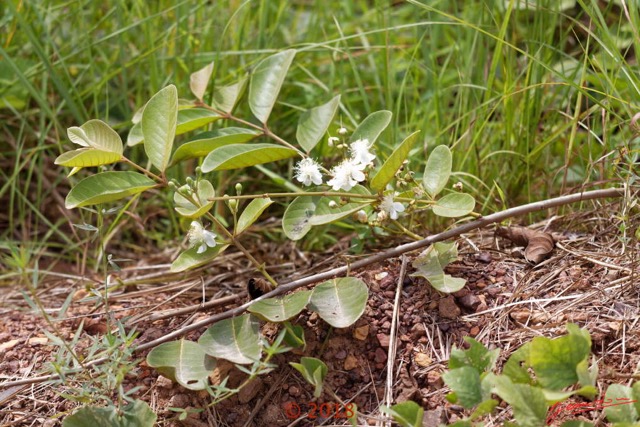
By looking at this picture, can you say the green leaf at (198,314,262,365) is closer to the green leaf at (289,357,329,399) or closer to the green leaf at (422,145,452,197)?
the green leaf at (289,357,329,399)

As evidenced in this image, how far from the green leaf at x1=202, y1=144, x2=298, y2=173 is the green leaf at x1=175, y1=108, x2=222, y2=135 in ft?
0.60

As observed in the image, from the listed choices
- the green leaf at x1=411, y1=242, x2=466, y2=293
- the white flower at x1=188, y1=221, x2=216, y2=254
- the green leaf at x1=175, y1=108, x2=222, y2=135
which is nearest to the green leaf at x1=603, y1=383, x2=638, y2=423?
the green leaf at x1=411, y1=242, x2=466, y2=293

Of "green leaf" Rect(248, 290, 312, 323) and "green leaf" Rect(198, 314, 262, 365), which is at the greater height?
"green leaf" Rect(248, 290, 312, 323)

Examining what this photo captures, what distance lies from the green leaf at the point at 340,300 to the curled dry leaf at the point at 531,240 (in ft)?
1.33

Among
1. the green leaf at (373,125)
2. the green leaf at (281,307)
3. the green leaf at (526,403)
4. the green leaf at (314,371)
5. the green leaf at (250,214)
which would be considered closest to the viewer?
the green leaf at (526,403)

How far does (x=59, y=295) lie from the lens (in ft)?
6.31

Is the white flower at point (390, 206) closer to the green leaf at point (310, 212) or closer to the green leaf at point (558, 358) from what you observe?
the green leaf at point (310, 212)

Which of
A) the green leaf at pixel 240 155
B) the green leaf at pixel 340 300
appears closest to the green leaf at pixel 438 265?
the green leaf at pixel 340 300

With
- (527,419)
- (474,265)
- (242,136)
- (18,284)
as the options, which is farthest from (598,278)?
(18,284)

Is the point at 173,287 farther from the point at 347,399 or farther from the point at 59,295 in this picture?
the point at 347,399

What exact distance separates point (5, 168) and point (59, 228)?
0.25m

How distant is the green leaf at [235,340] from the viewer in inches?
53.4

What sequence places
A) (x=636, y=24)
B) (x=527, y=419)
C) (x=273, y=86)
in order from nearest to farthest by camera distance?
(x=527, y=419), (x=636, y=24), (x=273, y=86)

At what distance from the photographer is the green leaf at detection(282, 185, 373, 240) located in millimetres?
1519
